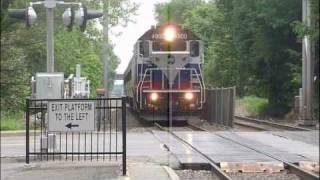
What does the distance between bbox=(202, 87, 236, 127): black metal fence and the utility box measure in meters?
13.1

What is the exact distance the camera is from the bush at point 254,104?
43.2 meters

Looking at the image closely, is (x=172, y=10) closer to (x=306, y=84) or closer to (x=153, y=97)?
(x=153, y=97)

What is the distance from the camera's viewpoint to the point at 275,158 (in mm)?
15883

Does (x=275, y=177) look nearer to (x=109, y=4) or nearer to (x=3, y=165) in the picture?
(x=3, y=165)

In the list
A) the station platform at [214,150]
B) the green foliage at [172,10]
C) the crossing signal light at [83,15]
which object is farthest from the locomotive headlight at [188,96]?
the green foliage at [172,10]

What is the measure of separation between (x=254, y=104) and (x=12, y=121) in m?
19.4

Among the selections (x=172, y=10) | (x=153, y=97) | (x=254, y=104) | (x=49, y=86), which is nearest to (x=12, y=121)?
(x=153, y=97)

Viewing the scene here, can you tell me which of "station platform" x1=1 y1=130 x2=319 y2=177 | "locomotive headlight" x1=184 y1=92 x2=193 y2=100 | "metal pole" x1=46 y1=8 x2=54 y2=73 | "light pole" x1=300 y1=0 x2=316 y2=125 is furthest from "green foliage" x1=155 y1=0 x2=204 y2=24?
"light pole" x1=300 y1=0 x2=316 y2=125

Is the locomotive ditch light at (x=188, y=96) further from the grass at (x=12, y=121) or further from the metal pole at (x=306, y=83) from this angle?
the grass at (x=12, y=121)

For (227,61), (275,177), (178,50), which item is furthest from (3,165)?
(227,61)

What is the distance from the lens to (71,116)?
14352 millimetres

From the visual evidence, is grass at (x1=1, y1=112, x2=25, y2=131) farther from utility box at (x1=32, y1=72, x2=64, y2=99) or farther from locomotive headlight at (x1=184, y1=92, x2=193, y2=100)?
utility box at (x1=32, y1=72, x2=64, y2=99)

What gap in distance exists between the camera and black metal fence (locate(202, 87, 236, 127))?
98.4 ft

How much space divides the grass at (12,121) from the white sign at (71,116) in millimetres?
13143
